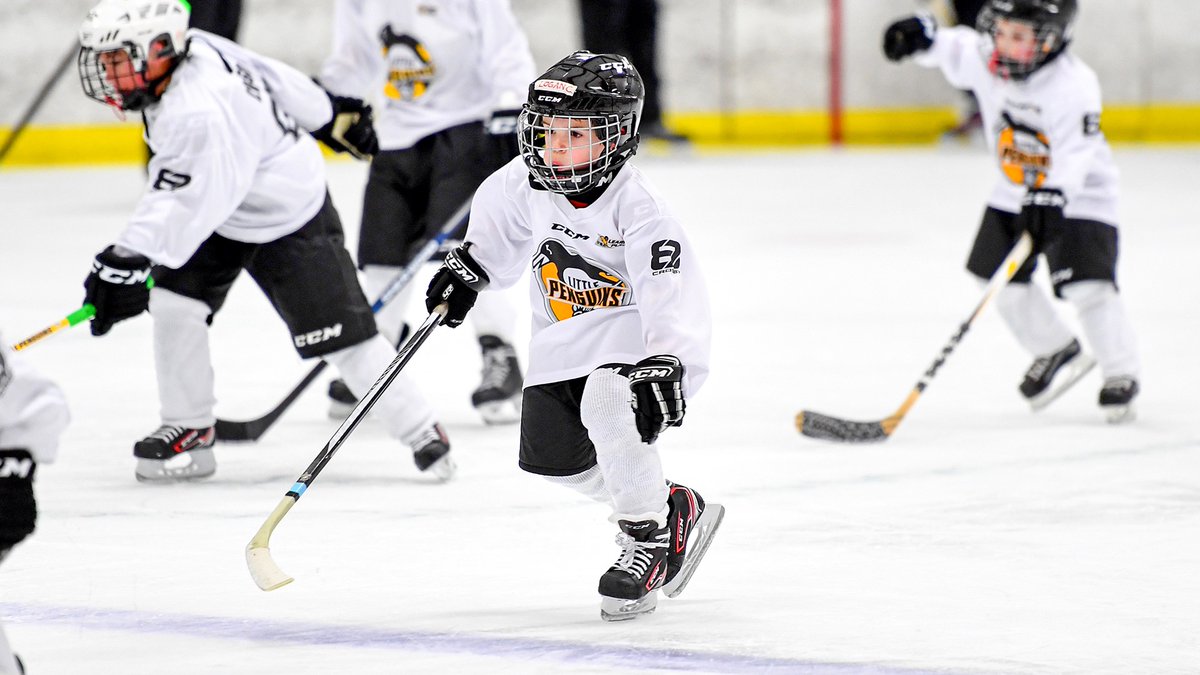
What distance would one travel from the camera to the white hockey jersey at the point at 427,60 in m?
4.38

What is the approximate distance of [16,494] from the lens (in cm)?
194

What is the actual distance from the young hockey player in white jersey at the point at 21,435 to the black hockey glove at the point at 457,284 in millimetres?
843

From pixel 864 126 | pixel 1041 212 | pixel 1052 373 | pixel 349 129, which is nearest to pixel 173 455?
pixel 349 129

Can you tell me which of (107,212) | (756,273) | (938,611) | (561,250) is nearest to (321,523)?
(561,250)

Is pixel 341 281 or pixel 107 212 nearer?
pixel 341 281

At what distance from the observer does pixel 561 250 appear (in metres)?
2.61

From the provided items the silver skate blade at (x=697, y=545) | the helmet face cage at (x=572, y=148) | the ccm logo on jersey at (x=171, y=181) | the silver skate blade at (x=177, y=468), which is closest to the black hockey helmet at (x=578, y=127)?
the helmet face cage at (x=572, y=148)

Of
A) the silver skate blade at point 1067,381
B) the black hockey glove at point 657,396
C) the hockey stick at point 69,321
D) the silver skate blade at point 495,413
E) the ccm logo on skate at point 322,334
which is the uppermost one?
the black hockey glove at point 657,396

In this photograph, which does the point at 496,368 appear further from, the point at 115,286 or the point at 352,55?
the point at 115,286

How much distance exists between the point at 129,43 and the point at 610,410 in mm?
1305

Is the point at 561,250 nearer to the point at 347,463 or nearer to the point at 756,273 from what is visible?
the point at 347,463

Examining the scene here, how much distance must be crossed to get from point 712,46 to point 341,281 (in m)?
7.15

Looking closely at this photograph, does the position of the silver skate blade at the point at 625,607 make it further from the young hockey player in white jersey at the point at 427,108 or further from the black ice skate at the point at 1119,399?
the black ice skate at the point at 1119,399

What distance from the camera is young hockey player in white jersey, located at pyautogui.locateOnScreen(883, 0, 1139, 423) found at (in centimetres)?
404
